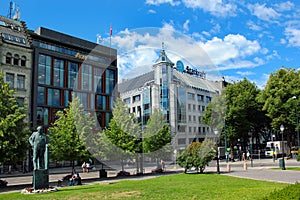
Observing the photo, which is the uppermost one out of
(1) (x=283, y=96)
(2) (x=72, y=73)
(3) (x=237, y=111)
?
(2) (x=72, y=73)

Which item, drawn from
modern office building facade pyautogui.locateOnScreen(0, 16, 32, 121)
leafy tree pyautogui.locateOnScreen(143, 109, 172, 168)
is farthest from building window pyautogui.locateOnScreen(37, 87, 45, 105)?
leafy tree pyautogui.locateOnScreen(143, 109, 172, 168)

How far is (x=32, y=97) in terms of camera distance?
52.2 meters

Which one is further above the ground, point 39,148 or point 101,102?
point 101,102

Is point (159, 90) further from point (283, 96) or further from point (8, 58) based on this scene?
point (8, 58)

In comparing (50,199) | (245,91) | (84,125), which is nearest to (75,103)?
(84,125)

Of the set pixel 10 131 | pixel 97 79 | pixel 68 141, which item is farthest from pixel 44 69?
pixel 10 131

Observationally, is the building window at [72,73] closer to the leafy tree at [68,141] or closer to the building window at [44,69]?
the building window at [44,69]

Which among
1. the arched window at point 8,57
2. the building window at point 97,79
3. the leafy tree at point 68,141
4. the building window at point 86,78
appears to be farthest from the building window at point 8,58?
the leafy tree at point 68,141

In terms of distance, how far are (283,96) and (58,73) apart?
39.7 meters

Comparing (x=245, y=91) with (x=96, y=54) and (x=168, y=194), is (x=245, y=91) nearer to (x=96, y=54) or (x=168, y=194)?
(x=96, y=54)

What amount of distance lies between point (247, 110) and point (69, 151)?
4074 centimetres

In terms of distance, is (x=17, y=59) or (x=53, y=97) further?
(x=53, y=97)

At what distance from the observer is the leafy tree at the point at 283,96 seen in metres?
50.7

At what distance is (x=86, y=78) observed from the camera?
60344 mm
